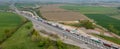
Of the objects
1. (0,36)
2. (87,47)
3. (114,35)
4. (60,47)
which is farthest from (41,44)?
(114,35)

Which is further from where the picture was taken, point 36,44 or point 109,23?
point 109,23

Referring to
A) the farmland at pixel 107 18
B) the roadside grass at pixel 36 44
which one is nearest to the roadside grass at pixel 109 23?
the farmland at pixel 107 18

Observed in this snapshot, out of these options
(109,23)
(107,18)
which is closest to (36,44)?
(109,23)

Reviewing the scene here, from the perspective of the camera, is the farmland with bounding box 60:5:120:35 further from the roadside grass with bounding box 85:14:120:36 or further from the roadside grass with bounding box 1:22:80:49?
the roadside grass with bounding box 1:22:80:49

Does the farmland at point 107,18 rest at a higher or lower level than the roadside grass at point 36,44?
lower

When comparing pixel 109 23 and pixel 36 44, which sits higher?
pixel 36 44

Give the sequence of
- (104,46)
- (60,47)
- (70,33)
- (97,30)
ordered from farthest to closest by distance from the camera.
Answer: (97,30) < (70,33) < (104,46) < (60,47)

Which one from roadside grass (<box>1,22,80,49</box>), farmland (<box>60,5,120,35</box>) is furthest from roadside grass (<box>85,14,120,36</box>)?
roadside grass (<box>1,22,80,49</box>)

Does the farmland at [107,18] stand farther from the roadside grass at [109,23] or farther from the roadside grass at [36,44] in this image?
the roadside grass at [36,44]

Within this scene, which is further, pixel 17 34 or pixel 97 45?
pixel 17 34

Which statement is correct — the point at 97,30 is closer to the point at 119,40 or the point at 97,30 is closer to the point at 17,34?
the point at 119,40

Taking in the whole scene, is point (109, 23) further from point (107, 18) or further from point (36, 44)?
point (36, 44)
